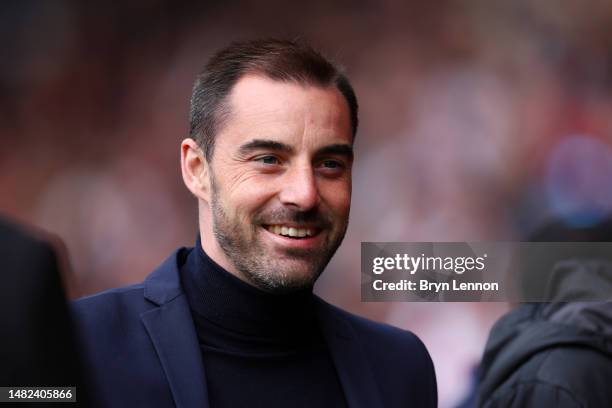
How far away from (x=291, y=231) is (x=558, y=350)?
3.83 feet

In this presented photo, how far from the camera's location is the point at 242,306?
6.31 ft

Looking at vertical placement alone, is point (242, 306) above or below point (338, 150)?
below

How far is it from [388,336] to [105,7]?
1897 millimetres

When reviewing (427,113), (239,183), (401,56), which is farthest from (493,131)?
(239,183)

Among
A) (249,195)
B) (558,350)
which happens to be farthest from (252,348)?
(558,350)

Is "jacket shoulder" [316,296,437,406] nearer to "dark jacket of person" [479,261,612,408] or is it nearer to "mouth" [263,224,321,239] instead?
"mouth" [263,224,321,239]

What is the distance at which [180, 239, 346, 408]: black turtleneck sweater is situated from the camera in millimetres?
1883

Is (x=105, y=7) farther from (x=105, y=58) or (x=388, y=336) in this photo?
(x=388, y=336)

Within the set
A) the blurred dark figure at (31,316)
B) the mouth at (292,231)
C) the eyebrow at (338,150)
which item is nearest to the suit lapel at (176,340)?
the mouth at (292,231)

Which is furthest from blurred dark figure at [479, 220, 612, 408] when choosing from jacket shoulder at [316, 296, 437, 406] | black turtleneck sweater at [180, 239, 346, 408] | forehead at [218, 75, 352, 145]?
forehead at [218, 75, 352, 145]

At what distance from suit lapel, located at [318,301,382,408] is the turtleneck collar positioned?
0.10 m

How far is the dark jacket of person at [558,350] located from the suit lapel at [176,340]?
1.24 metres

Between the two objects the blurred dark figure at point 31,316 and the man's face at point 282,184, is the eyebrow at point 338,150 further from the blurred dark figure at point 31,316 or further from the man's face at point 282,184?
the blurred dark figure at point 31,316

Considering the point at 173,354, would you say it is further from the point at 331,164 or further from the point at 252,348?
the point at 331,164
